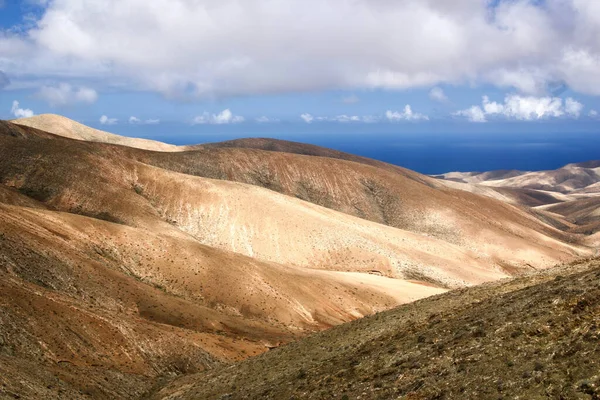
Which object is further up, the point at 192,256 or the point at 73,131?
the point at 73,131

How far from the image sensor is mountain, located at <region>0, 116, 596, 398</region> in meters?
33.1

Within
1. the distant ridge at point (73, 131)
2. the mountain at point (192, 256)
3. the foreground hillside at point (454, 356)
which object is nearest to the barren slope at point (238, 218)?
the mountain at point (192, 256)

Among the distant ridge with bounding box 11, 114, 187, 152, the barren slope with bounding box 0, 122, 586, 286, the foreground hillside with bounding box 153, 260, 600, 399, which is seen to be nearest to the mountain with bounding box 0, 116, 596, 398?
the barren slope with bounding box 0, 122, 586, 286

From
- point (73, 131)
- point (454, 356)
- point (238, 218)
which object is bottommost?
point (454, 356)

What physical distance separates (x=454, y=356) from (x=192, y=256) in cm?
3831

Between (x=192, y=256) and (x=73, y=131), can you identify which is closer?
(x=192, y=256)

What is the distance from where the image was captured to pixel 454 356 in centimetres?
1978

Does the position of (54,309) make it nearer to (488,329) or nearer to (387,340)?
(387,340)

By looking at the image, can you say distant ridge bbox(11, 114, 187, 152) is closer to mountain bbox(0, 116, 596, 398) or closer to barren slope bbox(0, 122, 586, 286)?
mountain bbox(0, 116, 596, 398)

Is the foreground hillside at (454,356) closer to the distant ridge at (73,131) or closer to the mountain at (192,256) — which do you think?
the mountain at (192,256)

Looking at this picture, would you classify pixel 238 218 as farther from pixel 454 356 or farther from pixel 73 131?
pixel 73 131

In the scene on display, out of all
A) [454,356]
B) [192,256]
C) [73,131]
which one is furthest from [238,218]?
[73,131]

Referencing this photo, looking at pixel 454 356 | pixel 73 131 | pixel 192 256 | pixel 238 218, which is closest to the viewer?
pixel 454 356

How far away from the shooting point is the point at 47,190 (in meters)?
75.2
